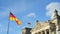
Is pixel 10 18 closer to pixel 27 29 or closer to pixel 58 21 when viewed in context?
pixel 58 21

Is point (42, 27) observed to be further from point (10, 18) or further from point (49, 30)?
point (10, 18)

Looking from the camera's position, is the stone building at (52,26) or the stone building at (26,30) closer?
the stone building at (52,26)

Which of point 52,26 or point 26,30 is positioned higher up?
point 52,26

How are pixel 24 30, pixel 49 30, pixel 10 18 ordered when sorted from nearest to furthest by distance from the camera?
pixel 10 18 < pixel 49 30 < pixel 24 30

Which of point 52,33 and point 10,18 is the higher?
point 10,18

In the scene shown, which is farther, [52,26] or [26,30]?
[26,30]

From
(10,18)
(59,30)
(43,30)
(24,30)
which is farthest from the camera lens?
(24,30)

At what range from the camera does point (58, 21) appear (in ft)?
197

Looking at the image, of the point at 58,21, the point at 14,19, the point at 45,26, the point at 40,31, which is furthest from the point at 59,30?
the point at 14,19

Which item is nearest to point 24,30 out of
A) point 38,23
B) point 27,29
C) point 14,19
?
point 27,29

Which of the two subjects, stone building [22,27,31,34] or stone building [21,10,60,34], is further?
stone building [22,27,31,34]

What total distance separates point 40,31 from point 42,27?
283 centimetres

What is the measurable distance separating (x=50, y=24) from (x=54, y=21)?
157cm

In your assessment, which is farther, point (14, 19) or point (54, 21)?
point (54, 21)
